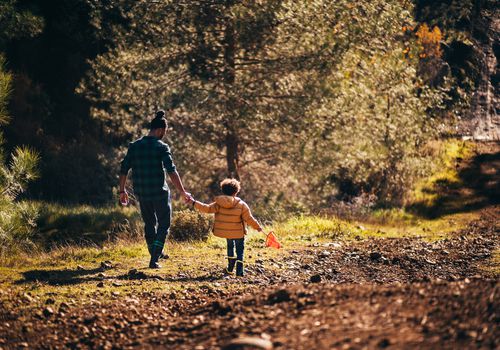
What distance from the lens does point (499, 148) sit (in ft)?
90.6

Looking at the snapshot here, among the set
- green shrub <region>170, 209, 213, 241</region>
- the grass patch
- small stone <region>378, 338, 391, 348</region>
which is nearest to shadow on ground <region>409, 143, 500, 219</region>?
the grass patch

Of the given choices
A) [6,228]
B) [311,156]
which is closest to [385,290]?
[6,228]

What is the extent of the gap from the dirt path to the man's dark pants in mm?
719

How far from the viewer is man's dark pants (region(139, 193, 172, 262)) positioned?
1062 cm

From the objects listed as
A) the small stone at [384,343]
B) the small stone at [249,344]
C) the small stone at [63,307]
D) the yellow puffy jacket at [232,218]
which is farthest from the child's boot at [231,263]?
the small stone at [384,343]

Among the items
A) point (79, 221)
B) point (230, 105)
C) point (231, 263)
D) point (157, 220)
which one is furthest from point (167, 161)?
point (79, 221)

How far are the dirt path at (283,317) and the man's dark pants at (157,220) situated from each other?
72 cm

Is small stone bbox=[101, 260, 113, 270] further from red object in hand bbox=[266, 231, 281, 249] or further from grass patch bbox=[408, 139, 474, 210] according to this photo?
grass patch bbox=[408, 139, 474, 210]

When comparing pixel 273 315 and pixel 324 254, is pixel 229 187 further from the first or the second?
pixel 273 315

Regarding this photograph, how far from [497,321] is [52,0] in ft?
77.4

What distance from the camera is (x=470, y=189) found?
79.4 ft

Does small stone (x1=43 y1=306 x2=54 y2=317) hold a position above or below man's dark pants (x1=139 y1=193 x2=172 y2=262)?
below

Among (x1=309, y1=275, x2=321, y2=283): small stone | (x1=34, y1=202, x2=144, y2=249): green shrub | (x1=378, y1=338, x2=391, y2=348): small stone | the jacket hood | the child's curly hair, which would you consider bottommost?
(x1=34, y1=202, x2=144, y2=249): green shrub

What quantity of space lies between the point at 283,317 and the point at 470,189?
1854 centimetres
